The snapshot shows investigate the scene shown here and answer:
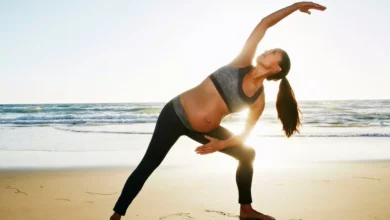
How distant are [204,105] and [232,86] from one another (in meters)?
0.27

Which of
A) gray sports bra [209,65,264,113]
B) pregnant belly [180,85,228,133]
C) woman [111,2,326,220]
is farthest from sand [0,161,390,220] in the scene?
gray sports bra [209,65,264,113]

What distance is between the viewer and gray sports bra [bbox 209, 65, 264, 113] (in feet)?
9.85

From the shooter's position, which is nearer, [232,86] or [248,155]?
[232,86]

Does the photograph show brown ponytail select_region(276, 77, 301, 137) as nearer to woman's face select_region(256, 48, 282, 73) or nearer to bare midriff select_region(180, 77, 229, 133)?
woman's face select_region(256, 48, 282, 73)

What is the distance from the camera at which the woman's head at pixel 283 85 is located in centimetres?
303

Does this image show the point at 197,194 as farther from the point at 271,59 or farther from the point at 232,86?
the point at 271,59

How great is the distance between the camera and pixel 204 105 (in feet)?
9.99

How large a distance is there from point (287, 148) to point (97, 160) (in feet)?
15.4

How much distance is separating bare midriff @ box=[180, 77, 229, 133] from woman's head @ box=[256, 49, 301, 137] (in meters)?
0.43

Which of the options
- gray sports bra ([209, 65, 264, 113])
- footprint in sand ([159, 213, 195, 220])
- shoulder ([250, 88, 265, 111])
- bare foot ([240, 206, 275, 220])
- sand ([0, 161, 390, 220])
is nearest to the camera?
gray sports bra ([209, 65, 264, 113])

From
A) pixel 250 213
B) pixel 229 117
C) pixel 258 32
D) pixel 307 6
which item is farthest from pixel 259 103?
pixel 229 117

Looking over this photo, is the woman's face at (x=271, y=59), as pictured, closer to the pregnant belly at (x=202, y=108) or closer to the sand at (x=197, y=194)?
the pregnant belly at (x=202, y=108)

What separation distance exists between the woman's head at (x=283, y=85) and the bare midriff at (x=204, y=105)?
0.43m

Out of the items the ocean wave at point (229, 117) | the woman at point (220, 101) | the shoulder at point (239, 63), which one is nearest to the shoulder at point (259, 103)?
the woman at point (220, 101)
